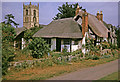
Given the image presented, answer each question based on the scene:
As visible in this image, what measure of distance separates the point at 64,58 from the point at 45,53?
1.95m

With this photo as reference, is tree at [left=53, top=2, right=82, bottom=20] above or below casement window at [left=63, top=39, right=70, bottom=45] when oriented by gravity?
above

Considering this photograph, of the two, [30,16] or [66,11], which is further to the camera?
[30,16]

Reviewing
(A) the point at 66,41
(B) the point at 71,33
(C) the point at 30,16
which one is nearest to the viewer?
(B) the point at 71,33

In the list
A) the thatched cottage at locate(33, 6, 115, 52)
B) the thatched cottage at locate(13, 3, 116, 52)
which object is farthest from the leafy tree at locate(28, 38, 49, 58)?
the thatched cottage at locate(33, 6, 115, 52)

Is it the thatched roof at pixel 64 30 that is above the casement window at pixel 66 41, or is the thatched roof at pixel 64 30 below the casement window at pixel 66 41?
above

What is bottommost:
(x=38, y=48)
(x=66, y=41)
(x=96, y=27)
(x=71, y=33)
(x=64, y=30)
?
(x=38, y=48)

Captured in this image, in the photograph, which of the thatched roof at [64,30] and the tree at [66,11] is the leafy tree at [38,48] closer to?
the thatched roof at [64,30]

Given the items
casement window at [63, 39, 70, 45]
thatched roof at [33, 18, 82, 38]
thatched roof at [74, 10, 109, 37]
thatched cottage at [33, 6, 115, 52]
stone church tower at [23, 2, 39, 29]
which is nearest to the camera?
thatched cottage at [33, 6, 115, 52]

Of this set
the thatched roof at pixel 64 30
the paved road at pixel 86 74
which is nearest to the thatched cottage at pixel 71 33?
the thatched roof at pixel 64 30

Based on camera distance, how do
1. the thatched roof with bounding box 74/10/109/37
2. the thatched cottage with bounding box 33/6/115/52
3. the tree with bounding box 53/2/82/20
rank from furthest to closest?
the tree with bounding box 53/2/82/20 → the thatched roof with bounding box 74/10/109/37 → the thatched cottage with bounding box 33/6/115/52

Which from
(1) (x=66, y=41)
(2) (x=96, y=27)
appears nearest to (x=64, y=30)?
(1) (x=66, y=41)

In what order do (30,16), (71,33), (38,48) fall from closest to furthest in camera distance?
(38,48), (71,33), (30,16)

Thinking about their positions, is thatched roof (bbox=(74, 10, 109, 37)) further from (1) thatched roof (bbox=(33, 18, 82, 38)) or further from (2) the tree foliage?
(2) the tree foliage

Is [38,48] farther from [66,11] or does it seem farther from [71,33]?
[66,11]
